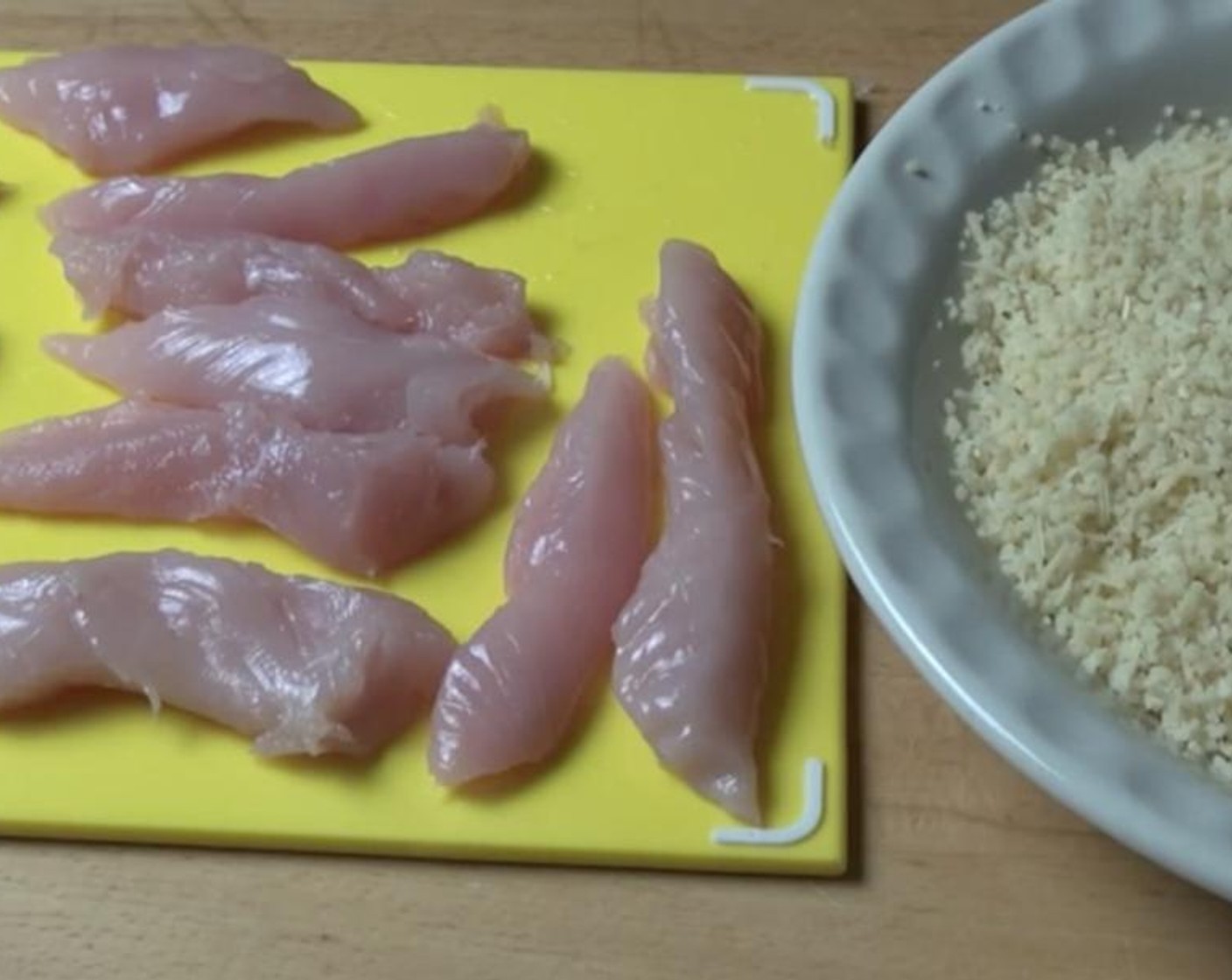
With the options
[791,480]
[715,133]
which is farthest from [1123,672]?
[715,133]

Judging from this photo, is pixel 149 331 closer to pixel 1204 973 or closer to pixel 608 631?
pixel 608 631

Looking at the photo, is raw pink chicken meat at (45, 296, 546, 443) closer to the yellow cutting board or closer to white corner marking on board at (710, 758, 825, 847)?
the yellow cutting board

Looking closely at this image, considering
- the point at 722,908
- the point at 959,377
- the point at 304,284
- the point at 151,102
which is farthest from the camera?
the point at 151,102

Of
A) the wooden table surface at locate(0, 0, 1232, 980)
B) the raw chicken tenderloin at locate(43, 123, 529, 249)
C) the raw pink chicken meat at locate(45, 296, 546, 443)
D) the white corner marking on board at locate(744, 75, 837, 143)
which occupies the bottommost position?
the wooden table surface at locate(0, 0, 1232, 980)

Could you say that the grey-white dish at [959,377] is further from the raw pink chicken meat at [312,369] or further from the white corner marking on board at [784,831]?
the raw pink chicken meat at [312,369]

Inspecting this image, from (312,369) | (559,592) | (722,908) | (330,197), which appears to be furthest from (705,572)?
(330,197)

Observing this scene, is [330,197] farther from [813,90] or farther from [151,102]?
[813,90]

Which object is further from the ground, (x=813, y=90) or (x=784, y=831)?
(x=813, y=90)

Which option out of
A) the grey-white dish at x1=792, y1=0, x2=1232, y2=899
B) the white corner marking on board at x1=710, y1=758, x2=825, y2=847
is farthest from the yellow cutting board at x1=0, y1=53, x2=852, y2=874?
the grey-white dish at x1=792, y1=0, x2=1232, y2=899

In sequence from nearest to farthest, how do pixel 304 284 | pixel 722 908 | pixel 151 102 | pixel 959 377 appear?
pixel 722 908 < pixel 959 377 < pixel 304 284 < pixel 151 102
